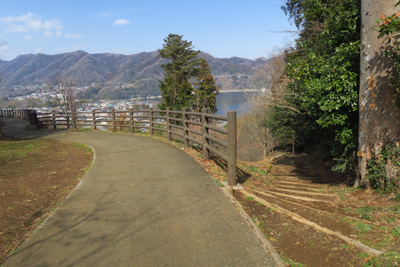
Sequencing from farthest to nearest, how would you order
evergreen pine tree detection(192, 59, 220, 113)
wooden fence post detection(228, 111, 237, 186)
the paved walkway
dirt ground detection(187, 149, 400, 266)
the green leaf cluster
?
evergreen pine tree detection(192, 59, 220, 113)
the green leaf cluster
wooden fence post detection(228, 111, 237, 186)
dirt ground detection(187, 149, 400, 266)
the paved walkway

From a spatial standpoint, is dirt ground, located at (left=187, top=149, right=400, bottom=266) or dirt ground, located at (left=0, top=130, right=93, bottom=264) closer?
dirt ground, located at (left=187, top=149, right=400, bottom=266)

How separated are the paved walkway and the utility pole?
3.53 m

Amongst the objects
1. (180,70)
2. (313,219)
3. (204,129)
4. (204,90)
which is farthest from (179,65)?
(313,219)

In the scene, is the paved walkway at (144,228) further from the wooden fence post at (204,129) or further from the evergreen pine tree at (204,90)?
the evergreen pine tree at (204,90)

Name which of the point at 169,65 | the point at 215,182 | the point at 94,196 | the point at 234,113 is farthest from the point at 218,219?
the point at 169,65

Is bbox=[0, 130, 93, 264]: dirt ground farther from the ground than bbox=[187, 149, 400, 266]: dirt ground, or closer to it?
farther from the ground

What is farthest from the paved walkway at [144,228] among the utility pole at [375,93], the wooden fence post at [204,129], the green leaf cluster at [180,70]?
the green leaf cluster at [180,70]

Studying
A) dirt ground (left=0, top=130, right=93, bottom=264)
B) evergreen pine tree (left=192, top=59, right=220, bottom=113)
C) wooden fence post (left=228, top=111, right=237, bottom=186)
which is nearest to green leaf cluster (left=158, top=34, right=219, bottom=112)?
evergreen pine tree (left=192, top=59, right=220, bottom=113)

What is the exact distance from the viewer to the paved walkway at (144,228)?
10.2 ft

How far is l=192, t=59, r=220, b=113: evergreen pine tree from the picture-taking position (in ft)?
153

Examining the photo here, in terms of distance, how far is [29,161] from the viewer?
8.07m

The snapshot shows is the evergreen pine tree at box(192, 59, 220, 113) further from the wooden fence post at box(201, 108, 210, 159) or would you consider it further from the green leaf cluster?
the wooden fence post at box(201, 108, 210, 159)

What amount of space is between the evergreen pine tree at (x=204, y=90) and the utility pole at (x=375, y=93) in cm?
4052

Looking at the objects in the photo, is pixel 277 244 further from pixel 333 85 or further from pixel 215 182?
pixel 333 85
